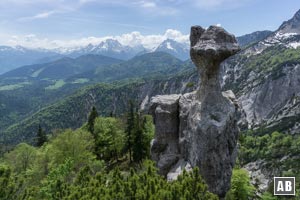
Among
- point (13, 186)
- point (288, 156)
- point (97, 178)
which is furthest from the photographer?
point (288, 156)

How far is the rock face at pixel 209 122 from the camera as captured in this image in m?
35.6

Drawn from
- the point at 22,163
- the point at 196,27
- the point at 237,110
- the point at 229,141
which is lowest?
the point at 22,163

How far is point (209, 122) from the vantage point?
116 feet

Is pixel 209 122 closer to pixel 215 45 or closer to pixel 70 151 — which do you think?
pixel 215 45

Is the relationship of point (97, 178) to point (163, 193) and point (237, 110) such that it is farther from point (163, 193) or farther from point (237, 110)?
point (237, 110)

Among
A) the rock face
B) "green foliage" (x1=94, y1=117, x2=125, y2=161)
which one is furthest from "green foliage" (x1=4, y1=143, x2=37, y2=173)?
the rock face

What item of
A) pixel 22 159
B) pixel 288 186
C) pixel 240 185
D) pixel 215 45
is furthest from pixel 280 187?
pixel 22 159

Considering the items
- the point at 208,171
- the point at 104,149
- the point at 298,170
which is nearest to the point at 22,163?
the point at 104,149

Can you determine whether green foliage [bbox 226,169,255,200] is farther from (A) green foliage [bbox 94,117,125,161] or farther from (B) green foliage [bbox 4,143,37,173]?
(B) green foliage [bbox 4,143,37,173]

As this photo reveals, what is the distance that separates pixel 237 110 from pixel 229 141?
16.9 feet

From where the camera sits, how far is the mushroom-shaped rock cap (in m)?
36.5

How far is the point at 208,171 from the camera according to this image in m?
35.5

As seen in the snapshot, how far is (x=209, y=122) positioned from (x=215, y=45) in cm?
778

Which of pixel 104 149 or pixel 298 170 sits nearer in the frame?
pixel 104 149
